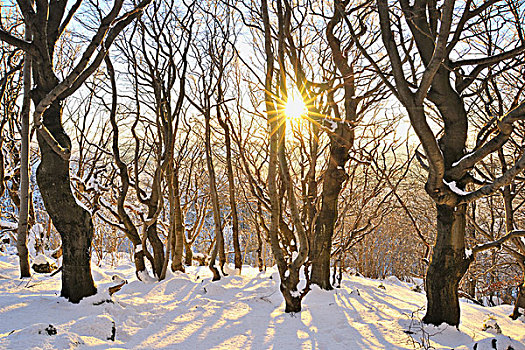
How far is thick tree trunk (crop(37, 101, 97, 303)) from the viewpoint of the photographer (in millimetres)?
3750

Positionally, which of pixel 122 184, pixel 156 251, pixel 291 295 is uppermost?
pixel 122 184

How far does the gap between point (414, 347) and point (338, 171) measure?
311 centimetres

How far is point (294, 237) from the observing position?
7.34m

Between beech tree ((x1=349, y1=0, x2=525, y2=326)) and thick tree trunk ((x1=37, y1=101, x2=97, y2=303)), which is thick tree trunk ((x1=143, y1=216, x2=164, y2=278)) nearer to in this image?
thick tree trunk ((x1=37, y1=101, x2=97, y2=303))

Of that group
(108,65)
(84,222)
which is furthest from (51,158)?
(108,65)

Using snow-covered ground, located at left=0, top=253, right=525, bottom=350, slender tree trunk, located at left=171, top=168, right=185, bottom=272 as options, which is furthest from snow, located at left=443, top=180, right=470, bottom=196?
slender tree trunk, located at left=171, top=168, right=185, bottom=272

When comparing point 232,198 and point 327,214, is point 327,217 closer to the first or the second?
point 327,214

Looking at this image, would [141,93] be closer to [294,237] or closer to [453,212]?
[294,237]

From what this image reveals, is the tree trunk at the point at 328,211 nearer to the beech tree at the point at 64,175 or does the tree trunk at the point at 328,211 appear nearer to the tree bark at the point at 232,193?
the tree bark at the point at 232,193

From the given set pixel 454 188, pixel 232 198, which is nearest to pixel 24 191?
pixel 232 198

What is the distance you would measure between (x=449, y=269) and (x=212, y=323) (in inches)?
117

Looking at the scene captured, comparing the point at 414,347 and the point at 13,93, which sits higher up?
the point at 13,93

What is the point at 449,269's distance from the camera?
3.93 metres

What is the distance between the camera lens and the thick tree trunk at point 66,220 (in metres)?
3.75
